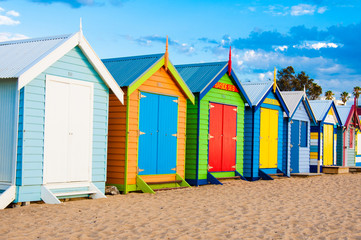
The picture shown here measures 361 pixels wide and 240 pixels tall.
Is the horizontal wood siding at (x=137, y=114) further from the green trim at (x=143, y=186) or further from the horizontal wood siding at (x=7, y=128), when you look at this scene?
the horizontal wood siding at (x=7, y=128)

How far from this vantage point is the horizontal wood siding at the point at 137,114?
39.4ft

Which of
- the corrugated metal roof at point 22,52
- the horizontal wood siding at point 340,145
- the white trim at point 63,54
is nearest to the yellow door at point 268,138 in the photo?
the white trim at point 63,54

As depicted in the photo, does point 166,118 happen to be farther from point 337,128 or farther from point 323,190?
point 337,128

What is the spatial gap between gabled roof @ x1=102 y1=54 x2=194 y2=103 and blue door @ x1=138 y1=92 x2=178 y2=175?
49 cm

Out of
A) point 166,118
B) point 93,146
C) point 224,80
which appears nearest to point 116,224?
point 93,146

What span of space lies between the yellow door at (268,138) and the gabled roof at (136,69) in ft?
16.0

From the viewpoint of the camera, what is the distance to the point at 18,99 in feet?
29.8

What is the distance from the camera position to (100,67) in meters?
10.8

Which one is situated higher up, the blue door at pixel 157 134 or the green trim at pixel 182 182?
the blue door at pixel 157 134

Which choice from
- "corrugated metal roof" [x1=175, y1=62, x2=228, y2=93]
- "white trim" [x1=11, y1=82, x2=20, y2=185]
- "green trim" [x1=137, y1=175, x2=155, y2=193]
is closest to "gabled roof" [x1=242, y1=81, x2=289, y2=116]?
"corrugated metal roof" [x1=175, y1=62, x2=228, y2=93]

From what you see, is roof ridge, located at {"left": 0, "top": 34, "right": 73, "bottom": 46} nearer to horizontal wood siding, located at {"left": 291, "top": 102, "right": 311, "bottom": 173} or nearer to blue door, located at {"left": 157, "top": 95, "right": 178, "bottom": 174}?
blue door, located at {"left": 157, "top": 95, "right": 178, "bottom": 174}

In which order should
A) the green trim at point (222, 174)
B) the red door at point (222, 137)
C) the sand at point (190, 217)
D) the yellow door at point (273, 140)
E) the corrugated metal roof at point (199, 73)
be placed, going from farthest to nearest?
the yellow door at point (273, 140) < the green trim at point (222, 174) < the red door at point (222, 137) < the corrugated metal roof at point (199, 73) < the sand at point (190, 217)

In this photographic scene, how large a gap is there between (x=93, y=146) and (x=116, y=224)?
11.3 feet

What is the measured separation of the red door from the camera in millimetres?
15211
